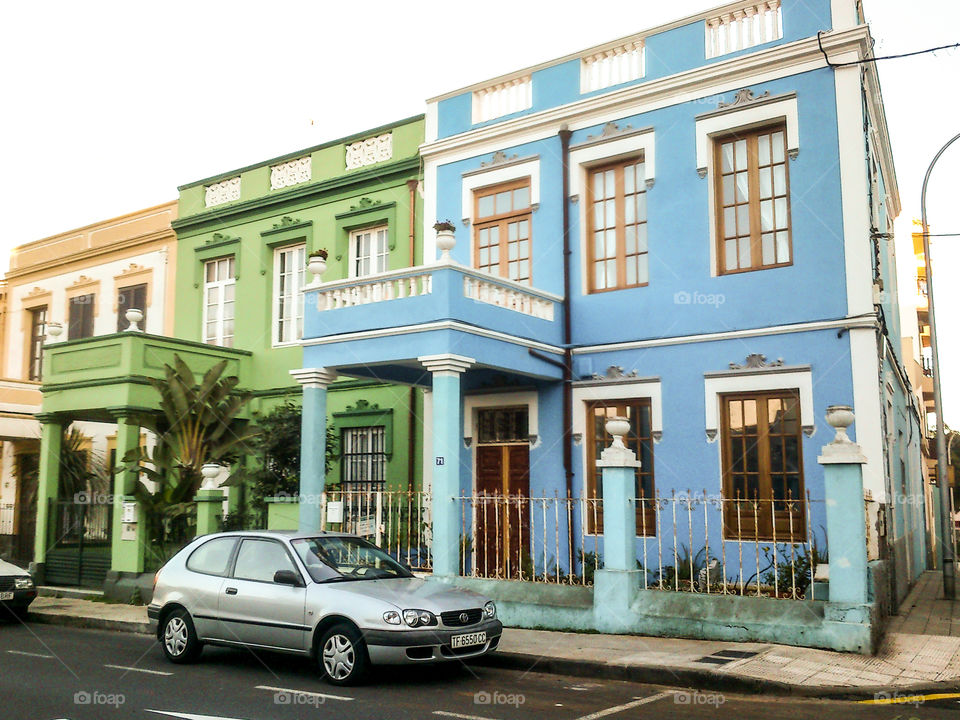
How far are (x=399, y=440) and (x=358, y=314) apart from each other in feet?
12.2

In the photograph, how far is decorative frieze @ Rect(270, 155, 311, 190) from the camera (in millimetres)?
19656

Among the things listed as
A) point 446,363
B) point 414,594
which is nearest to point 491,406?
point 446,363

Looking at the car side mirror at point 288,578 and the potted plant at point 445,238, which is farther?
the potted plant at point 445,238

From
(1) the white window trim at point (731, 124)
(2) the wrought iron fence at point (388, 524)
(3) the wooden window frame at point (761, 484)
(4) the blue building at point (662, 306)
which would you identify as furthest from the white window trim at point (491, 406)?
(1) the white window trim at point (731, 124)

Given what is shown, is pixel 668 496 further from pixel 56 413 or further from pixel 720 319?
pixel 56 413

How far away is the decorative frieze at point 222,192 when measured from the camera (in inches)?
821

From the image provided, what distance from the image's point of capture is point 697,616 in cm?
1091

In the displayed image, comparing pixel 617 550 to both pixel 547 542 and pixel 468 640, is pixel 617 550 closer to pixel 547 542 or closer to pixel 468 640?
pixel 468 640

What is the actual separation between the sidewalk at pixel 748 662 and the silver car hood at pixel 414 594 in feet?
3.93

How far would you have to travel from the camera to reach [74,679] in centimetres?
926

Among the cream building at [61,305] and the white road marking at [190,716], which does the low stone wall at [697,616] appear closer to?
the white road marking at [190,716]

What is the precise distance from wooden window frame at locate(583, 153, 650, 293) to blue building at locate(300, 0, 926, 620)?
40mm

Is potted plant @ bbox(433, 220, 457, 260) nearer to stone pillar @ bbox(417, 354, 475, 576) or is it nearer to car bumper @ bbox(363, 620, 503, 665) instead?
stone pillar @ bbox(417, 354, 475, 576)

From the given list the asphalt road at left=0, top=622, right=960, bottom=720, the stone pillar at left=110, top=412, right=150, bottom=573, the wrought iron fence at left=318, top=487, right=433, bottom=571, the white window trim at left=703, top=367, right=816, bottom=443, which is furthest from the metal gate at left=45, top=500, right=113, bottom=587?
the white window trim at left=703, top=367, right=816, bottom=443
